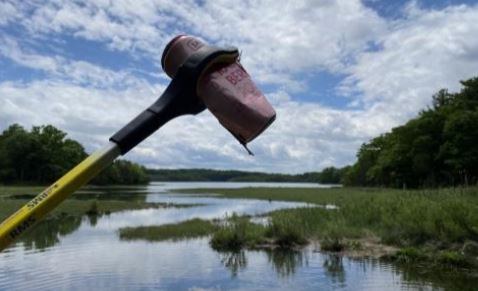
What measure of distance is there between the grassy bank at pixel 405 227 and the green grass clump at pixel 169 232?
2618mm

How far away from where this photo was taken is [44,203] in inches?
76.8

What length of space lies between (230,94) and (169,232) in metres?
22.0

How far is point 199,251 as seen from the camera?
1875cm

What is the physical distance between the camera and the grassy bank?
16.3 metres

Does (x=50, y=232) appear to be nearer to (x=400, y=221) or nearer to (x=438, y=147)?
(x=400, y=221)

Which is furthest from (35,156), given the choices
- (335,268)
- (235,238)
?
(335,268)

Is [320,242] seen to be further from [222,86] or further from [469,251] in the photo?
[222,86]

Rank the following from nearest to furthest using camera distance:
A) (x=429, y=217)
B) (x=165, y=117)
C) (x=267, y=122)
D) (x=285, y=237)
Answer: (x=267, y=122) → (x=165, y=117) → (x=429, y=217) → (x=285, y=237)

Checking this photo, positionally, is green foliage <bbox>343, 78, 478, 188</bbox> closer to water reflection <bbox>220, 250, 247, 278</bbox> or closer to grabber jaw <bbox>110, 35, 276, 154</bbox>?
water reflection <bbox>220, 250, 247, 278</bbox>

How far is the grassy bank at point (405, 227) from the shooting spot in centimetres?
1627

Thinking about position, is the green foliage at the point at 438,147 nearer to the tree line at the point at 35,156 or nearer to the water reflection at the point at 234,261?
the water reflection at the point at 234,261

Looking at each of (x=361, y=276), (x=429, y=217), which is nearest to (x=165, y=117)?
(x=361, y=276)

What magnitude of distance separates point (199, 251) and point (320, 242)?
435cm

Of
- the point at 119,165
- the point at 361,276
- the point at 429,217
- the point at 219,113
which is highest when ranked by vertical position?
the point at 119,165
